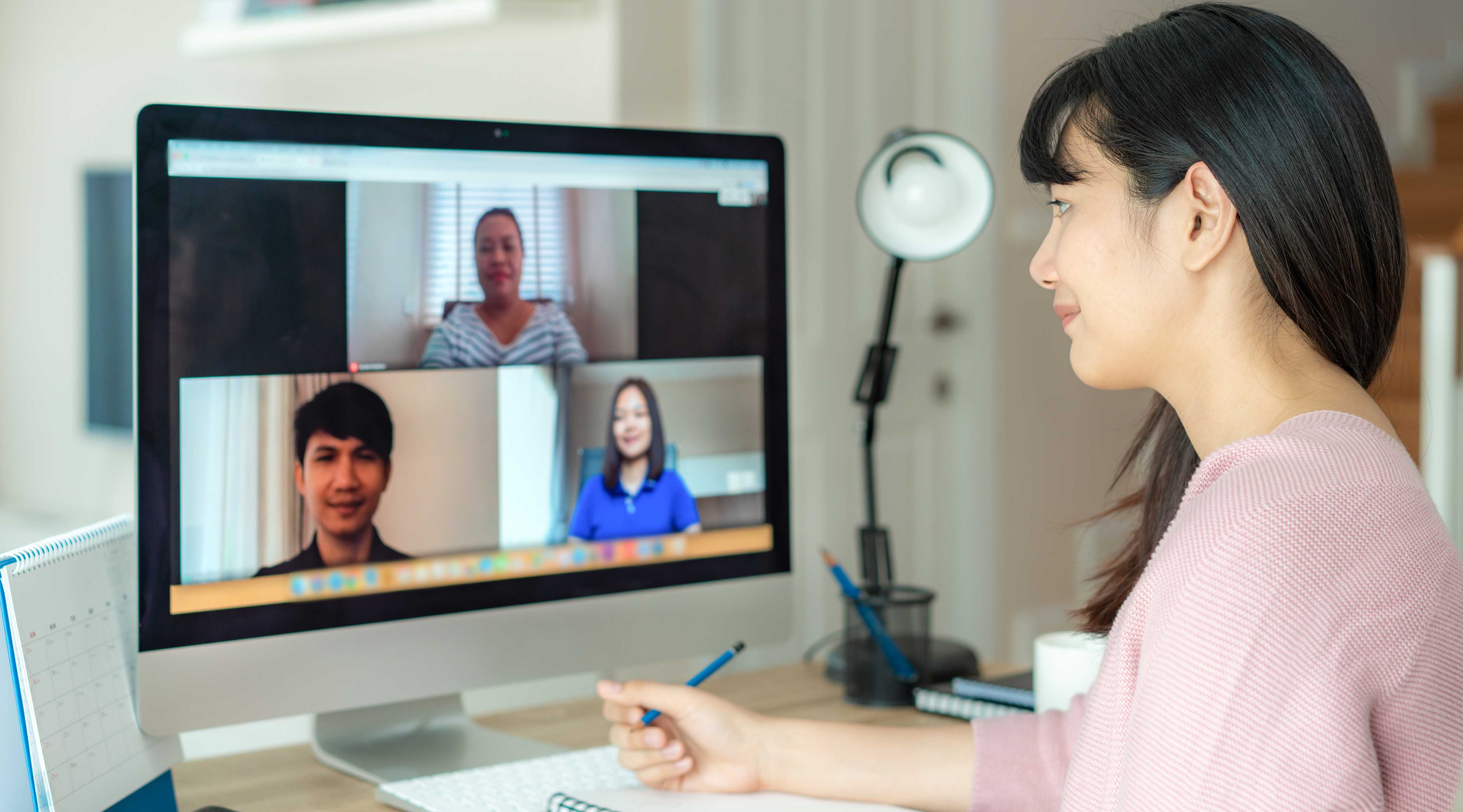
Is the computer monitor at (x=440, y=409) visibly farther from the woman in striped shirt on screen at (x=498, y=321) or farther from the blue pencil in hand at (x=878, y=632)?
the blue pencil in hand at (x=878, y=632)

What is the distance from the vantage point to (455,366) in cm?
93

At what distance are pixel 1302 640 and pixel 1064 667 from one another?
19.1 inches

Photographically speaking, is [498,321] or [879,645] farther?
[879,645]

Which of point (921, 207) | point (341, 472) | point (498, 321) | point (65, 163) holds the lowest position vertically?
point (341, 472)

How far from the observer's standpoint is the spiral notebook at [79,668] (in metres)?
0.72

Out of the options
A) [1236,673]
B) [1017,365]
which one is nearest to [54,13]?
[1017,365]

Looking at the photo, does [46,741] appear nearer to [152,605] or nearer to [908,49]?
[152,605]

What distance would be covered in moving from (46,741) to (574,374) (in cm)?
45

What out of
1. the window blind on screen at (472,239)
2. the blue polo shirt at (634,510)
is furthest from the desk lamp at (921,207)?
the window blind on screen at (472,239)

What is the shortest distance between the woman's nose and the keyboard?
0.48 metres

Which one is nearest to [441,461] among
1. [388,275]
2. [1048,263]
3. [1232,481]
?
[388,275]

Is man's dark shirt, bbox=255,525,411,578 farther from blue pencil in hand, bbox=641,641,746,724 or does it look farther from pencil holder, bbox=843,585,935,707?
pencil holder, bbox=843,585,935,707

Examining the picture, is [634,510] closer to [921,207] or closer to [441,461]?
[441,461]

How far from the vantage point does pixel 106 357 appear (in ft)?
10.3
